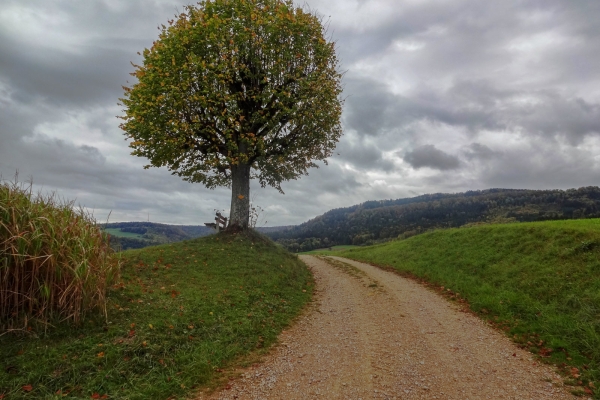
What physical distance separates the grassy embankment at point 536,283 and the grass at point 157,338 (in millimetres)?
6861

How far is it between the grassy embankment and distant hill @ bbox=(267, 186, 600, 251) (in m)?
64.4

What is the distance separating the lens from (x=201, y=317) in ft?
29.1

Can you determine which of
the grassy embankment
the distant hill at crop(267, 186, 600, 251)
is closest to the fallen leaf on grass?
the grassy embankment

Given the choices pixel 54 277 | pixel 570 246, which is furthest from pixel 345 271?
pixel 54 277

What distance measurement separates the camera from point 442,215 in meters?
136

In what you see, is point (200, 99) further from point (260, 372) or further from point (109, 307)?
point (260, 372)

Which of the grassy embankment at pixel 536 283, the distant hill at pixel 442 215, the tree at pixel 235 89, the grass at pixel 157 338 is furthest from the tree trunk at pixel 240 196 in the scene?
the distant hill at pixel 442 215

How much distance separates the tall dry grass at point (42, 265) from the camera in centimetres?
664

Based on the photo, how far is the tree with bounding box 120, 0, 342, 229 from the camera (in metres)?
16.1

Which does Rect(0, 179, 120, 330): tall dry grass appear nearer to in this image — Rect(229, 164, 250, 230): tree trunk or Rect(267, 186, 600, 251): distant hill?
Rect(229, 164, 250, 230): tree trunk

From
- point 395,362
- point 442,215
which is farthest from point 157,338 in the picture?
point 442,215

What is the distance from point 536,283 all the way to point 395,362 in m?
A: 8.12

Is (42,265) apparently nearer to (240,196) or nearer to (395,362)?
(395,362)

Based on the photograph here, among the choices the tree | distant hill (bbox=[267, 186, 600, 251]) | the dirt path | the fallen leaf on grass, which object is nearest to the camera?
the dirt path
